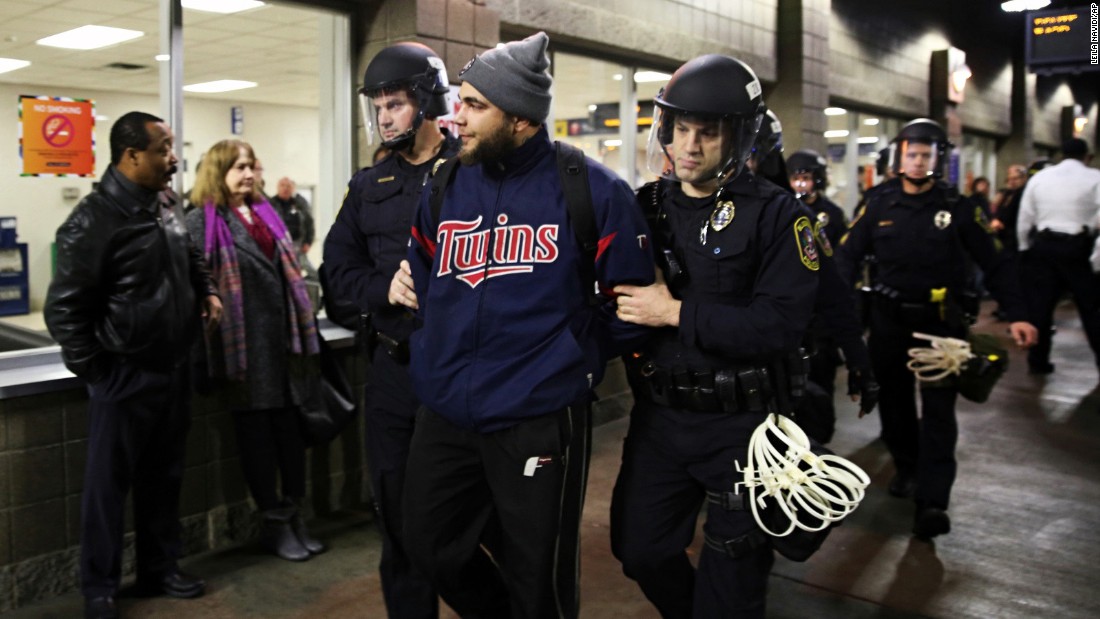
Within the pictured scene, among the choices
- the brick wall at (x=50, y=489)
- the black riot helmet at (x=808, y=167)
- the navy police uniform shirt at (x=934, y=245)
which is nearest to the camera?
the brick wall at (x=50, y=489)

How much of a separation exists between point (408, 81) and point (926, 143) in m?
2.69

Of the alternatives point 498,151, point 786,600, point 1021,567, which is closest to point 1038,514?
point 1021,567

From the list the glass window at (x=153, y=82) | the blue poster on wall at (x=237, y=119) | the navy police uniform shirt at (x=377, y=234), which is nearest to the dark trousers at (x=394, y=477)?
the navy police uniform shirt at (x=377, y=234)

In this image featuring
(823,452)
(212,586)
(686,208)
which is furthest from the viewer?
(212,586)

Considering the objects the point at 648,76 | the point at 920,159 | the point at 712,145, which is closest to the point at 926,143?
the point at 920,159

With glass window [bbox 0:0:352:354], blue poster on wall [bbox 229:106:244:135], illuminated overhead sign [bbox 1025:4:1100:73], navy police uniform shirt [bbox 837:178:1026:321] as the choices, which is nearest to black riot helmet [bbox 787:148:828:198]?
navy police uniform shirt [bbox 837:178:1026:321]

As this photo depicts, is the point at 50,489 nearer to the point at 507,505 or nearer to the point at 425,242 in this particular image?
the point at 425,242

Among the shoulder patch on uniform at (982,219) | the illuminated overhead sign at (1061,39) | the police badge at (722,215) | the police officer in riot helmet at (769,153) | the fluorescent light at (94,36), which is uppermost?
the illuminated overhead sign at (1061,39)

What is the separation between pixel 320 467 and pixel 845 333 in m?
2.61

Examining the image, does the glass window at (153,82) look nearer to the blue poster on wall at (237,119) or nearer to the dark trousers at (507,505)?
the blue poster on wall at (237,119)

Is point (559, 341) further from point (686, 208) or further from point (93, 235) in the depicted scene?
point (93, 235)

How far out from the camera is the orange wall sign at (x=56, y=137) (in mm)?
4203

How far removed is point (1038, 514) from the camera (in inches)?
201

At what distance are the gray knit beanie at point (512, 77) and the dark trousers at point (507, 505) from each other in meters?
0.82
